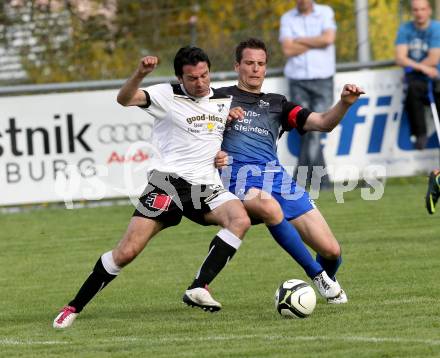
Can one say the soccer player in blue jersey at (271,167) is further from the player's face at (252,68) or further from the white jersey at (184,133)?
the white jersey at (184,133)

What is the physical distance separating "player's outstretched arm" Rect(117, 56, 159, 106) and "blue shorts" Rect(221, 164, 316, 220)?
0.86 meters

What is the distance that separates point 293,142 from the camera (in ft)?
49.3

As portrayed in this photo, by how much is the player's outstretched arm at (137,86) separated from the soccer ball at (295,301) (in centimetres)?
145

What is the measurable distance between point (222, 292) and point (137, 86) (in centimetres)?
204

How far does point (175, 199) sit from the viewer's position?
7.60 m

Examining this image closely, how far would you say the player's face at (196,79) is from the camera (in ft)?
24.8

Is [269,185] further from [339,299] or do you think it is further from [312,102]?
[312,102]

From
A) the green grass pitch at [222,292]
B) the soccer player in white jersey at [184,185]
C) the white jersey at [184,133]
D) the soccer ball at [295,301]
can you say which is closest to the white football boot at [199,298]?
the soccer player in white jersey at [184,185]

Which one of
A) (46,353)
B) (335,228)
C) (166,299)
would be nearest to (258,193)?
(166,299)

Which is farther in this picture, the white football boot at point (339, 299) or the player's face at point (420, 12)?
the player's face at point (420, 12)

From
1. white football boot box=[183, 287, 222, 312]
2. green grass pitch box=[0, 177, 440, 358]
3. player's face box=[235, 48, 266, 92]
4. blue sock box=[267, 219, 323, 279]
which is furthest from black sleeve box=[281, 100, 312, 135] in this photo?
white football boot box=[183, 287, 222, 312]

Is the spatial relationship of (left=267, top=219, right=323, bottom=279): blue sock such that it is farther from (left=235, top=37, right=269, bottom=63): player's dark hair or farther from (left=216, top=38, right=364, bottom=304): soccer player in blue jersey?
(left=235, top=37, right=269, bottom=63): player's dark hair

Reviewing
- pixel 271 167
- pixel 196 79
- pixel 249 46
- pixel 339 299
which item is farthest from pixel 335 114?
pixel 339 299

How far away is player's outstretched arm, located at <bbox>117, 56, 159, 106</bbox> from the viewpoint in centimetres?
704
